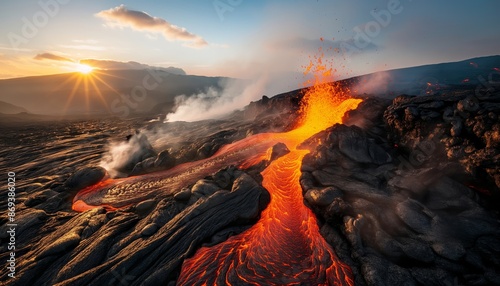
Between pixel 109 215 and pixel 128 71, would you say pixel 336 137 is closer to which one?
pixel 109 215

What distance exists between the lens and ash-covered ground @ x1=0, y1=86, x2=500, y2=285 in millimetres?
10820

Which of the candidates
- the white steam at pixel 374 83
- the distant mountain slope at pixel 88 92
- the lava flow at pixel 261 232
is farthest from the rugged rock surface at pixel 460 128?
the distant mountain slope at pixel 88 92

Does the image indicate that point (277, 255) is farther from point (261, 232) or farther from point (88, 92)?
point (88, 92)

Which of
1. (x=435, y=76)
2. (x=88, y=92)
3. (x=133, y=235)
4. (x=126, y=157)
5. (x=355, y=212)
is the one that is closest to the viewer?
(x=133, y=235)

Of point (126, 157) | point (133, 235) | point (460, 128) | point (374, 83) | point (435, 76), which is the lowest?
point (133, 235)

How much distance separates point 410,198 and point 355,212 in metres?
3.72

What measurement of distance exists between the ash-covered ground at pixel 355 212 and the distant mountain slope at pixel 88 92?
112180 millimetres

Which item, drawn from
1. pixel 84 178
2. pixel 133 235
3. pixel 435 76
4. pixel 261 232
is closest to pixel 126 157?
pixel 84 178

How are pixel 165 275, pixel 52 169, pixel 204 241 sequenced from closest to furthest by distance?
pixel 165 275, pixel 204 241, pixel 52 169

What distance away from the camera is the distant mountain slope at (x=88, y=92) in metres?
140

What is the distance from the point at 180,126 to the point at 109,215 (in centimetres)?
3252

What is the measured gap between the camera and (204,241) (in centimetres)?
1316

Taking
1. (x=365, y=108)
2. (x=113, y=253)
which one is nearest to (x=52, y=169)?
(x=113, y=253)

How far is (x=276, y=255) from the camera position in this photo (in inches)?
473
